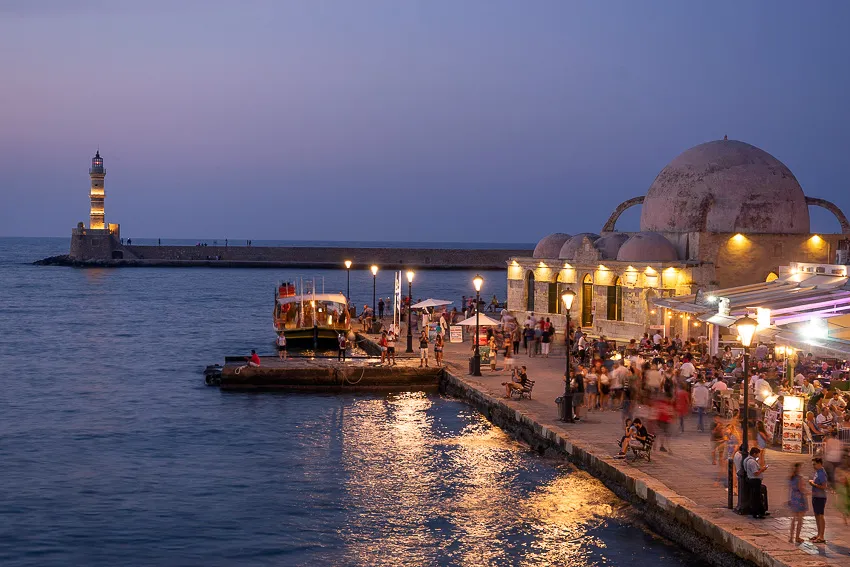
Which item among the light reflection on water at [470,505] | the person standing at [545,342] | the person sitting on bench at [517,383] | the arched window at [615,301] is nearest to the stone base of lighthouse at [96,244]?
the arched window at [615,301]

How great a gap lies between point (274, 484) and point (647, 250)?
2043cm

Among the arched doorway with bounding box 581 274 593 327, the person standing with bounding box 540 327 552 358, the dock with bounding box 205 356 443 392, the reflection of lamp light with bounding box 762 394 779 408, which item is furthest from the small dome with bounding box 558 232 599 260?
the reflection of lamp light with bounding box 762 394 779 408

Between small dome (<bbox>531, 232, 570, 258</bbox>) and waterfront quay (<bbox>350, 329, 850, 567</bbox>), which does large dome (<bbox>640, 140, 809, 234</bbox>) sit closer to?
small dome (<bbox>531, 232, 570, 258</bbox>)

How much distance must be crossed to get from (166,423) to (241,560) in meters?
12.3

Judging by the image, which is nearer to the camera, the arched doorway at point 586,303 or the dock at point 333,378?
the dock at point 333,378

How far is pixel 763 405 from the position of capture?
21.1 m

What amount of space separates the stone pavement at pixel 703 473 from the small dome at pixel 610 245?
11009mm

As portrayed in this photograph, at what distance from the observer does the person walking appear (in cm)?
1307

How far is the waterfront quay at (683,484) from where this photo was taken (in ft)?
43.4

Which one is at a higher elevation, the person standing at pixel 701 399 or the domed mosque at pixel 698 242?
the domed mosque at pixel 698 242

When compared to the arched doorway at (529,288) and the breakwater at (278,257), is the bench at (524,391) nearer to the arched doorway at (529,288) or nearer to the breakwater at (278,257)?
the arched doorway at (529,288)

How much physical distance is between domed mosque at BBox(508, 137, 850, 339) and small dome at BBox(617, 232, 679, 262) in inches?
1.4

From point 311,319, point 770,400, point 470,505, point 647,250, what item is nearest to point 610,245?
point 647,250

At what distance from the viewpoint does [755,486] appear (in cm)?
1436
